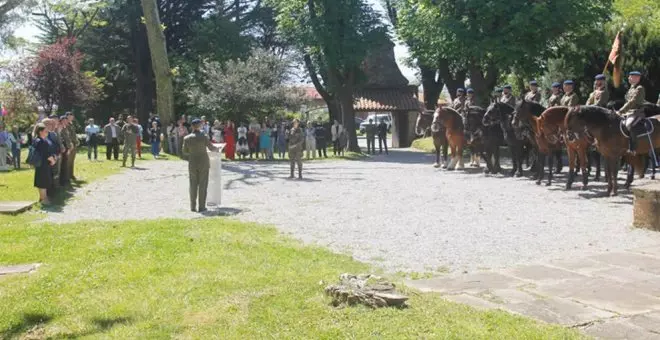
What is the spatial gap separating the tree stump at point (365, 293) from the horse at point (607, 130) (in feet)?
32.0

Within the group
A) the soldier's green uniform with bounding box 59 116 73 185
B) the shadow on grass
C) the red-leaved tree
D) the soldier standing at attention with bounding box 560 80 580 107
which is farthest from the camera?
the red-leaved tree

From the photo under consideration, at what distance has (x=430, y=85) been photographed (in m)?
43.5

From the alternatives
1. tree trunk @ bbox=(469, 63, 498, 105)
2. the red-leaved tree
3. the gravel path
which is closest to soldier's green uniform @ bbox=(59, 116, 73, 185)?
the gravel path

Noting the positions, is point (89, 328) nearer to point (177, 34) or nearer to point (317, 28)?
point (317, 28)

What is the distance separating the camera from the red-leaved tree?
3825 cm

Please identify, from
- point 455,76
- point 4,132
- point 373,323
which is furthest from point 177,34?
point 373,323

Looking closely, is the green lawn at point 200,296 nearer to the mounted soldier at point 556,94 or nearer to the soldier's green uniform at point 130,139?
the mounted soldier at point 556,94

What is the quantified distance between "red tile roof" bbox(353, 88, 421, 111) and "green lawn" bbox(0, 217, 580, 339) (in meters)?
36.3

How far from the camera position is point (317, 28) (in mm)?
34938

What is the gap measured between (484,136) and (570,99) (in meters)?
3.80

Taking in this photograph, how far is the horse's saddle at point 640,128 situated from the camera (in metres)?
14.8

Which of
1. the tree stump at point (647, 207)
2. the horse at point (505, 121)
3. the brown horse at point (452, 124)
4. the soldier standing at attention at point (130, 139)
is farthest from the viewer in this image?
the soldier standing at attention at point (130, 139)

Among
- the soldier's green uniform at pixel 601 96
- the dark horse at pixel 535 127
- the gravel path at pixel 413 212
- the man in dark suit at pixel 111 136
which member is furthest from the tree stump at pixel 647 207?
Answer: the man in dark suit at pixel 111 136

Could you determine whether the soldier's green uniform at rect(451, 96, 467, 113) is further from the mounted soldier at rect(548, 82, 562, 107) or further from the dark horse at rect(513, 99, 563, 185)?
the dark horse at rect(513, 99, 563, 185)
